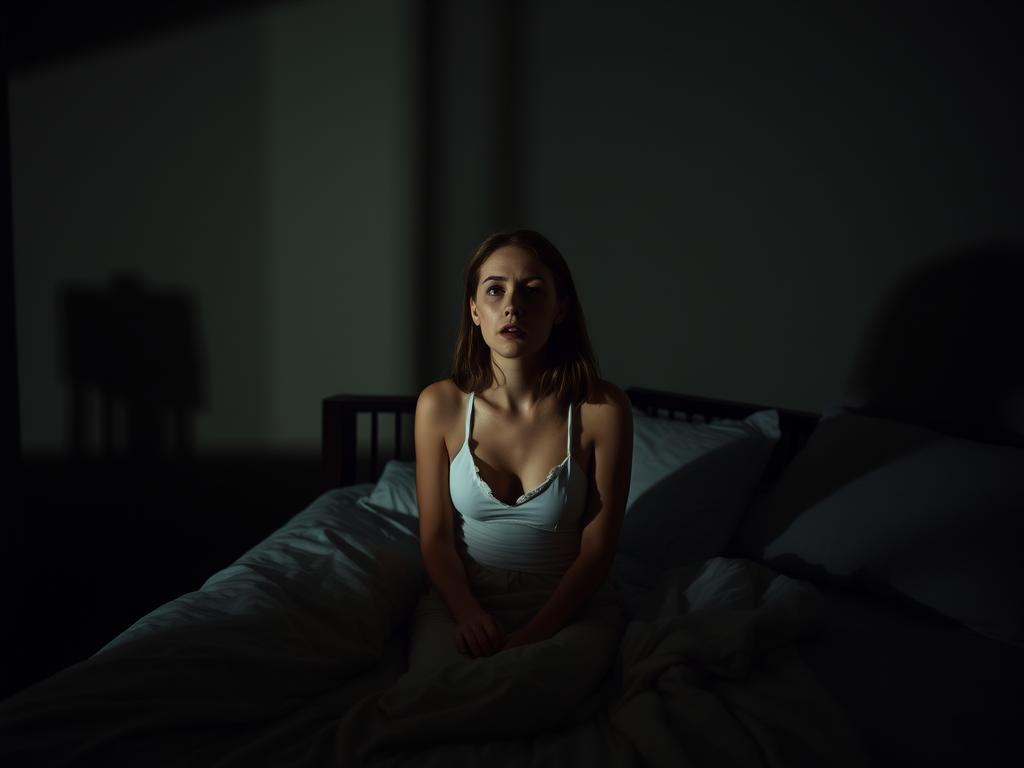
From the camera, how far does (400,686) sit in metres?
0.81

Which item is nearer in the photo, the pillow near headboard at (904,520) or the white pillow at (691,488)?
the pillow near headboard at (904,520)

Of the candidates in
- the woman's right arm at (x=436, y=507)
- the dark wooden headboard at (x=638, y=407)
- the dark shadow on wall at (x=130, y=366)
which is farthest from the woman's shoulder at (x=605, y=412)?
the dark shadow on wall at (x=130, y=366)

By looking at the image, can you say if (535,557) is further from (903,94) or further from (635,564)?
(903,94)

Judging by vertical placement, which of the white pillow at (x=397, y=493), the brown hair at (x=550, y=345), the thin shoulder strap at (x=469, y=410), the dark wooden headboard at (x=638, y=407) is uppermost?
the brown hair at (x=550, y=345)

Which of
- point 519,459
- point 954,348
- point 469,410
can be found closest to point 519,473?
point 519,459

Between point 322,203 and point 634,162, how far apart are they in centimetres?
91

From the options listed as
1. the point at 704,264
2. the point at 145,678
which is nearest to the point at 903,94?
the point at 704,264

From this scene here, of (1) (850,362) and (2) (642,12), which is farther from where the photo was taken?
(2) (642,12)

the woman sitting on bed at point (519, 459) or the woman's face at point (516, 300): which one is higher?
the woman's face at point (516, 300)

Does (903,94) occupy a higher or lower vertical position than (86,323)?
higher

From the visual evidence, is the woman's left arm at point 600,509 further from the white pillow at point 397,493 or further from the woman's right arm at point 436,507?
the white pillow at point 397,493

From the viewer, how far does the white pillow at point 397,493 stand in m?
1.48

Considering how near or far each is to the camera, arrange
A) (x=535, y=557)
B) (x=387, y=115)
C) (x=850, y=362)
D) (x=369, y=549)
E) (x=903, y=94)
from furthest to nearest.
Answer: (x=387, y=115) → (x=850, y=362) → (x=903, y=94) → (x=369, y=549) → (x=535, y=557)

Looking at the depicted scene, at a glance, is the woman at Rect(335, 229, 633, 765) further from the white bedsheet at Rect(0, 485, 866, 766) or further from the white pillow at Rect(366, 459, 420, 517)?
the white pillow at Rect(366, 459, 420, 517)
